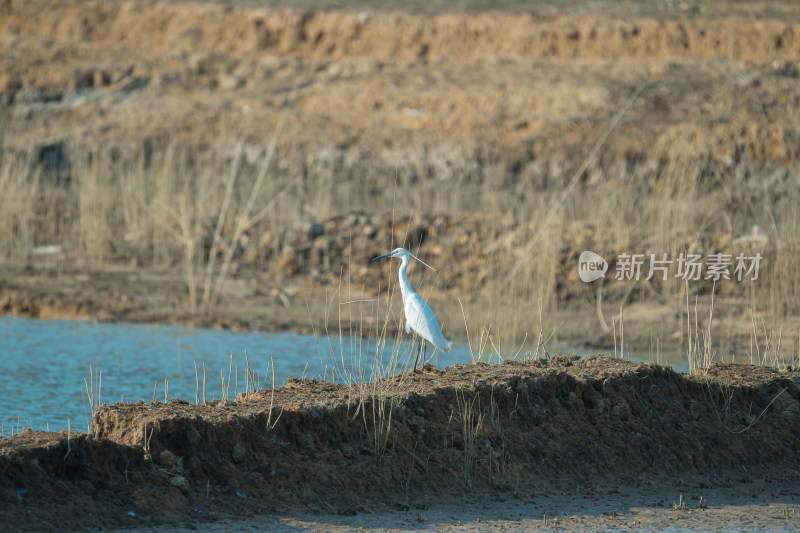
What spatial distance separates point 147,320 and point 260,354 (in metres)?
2.37

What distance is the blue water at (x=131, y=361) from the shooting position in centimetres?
706

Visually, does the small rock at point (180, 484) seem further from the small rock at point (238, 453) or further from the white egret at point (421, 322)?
the white egret at point (421, 322)

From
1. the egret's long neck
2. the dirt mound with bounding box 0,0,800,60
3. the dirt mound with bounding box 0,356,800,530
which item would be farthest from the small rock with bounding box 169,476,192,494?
the dirt mound with bounding box 0,0,800,60

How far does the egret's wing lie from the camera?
6.34 meters

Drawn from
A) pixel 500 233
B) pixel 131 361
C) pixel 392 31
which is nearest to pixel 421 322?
pixel 131 361

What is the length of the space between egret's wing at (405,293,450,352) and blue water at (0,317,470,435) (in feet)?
1.54

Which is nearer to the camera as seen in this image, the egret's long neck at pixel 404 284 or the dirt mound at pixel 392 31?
the egret's long neck at pixel 404 284

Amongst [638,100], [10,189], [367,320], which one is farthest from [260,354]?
[638,100]

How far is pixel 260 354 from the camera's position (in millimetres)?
9195

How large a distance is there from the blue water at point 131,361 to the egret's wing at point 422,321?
47cm
